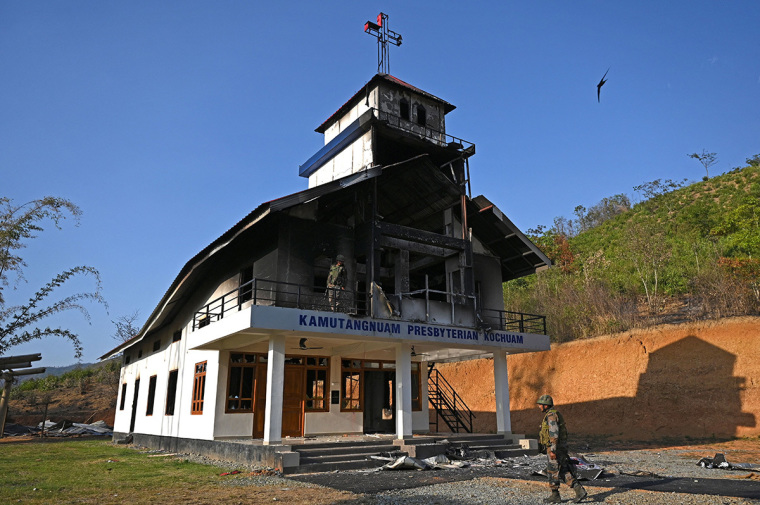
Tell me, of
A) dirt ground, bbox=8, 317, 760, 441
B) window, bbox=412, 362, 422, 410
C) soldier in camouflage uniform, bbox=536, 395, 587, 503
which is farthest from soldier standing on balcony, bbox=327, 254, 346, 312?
dirt ground, bbox=8, 317, 760, 441

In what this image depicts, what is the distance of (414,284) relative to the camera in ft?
65.9

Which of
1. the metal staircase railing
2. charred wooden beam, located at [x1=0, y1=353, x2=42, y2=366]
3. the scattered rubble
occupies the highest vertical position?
charred wooden beam, located at [x1=0, y1=353, x2=42, y2=366]

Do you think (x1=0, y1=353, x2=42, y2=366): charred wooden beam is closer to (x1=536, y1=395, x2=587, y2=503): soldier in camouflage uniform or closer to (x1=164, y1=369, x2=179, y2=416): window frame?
(x1=164, y1=369, x2=179, y2=416): window frame

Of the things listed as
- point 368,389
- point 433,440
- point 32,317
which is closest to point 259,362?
point 368,389

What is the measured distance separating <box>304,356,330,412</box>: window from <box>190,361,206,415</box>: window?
357 centimetres

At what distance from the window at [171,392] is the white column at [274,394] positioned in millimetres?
9259

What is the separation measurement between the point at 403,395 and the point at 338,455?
2681 mm

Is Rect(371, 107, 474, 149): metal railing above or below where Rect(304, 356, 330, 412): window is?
above

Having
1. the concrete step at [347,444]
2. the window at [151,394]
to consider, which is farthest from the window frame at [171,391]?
the concrete step at [347,444]

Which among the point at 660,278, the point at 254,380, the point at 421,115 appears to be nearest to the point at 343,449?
the point at 254,380

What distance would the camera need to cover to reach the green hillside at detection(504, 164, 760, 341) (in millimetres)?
25062

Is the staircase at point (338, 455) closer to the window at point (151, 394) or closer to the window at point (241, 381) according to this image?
the window at point (241, 381)

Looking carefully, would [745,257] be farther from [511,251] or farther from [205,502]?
[205,502]

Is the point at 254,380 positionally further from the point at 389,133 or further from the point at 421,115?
the point at 421,115
